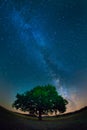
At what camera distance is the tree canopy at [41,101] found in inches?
2638

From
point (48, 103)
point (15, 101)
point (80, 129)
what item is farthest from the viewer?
point (15, 101)

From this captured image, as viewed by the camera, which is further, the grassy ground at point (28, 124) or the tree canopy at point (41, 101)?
the tree canopy at point (41, 101)

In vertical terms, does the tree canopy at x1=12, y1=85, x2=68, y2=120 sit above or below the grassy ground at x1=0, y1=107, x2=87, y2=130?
above

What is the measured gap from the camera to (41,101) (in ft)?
218

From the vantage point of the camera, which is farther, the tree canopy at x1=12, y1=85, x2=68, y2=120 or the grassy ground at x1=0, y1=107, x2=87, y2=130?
the tree canopy at x1=12, y1=85, x2=68, y2=120

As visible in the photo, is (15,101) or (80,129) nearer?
(80,129)

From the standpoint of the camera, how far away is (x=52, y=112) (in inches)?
2707

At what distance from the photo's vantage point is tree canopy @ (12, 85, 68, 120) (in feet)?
220

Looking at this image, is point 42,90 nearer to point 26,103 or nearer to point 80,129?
point 26,103

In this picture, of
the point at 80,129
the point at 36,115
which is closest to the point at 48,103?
the point at 36,115

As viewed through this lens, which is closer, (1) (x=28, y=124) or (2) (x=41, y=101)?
(1) (x=28, y=124)

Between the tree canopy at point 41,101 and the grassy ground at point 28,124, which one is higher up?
the tree canopy at point 41,101

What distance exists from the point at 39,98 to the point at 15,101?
8.10m

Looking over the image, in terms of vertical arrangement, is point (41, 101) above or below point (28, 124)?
above
